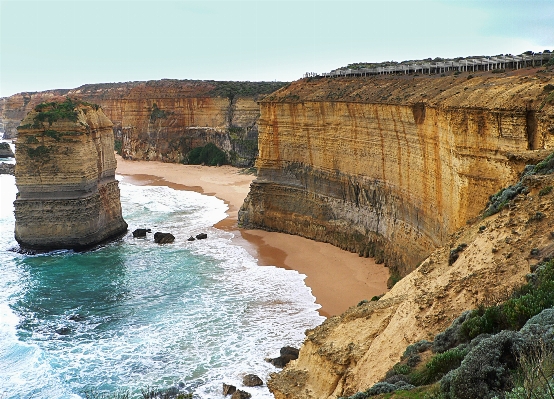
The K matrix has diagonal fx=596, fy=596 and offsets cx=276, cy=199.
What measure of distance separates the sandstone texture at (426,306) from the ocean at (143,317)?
5601 millimetres

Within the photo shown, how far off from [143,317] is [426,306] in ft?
48.4

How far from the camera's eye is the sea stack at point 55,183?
3328 centimetres

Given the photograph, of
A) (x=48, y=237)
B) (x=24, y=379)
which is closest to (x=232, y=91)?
(x=48, y=237)

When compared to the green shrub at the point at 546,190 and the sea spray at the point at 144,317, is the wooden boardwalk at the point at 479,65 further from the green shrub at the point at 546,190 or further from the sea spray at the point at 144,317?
the green shrub at the point at 546,190

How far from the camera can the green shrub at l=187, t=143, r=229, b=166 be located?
7106cm

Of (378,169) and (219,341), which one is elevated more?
(378,169)

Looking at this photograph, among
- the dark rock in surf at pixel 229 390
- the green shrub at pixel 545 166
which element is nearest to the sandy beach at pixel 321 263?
the dark rock in surf at pixel 229 390

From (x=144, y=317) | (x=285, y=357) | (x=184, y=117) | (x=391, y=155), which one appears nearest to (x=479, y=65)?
(x=391, y=155)

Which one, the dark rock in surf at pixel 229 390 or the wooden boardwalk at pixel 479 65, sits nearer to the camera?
the dark rock in surf at pixel 229 390

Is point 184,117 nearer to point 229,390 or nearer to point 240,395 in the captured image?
point 229,390

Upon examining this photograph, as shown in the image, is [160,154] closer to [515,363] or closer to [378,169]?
[378,169]

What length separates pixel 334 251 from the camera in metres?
31.6

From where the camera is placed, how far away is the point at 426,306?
11344mm

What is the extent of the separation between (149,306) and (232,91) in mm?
53587
